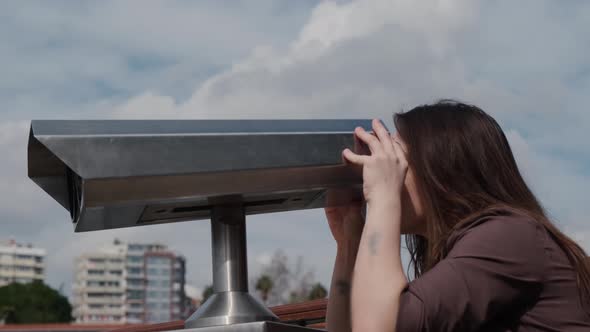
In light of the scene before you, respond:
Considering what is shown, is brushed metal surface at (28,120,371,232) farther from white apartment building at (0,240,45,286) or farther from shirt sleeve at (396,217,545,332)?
white apartment building at (0,240,45,286)

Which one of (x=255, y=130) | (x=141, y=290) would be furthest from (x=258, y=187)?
(x=141, y=290)

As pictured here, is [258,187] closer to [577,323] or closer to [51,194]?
[51,194]

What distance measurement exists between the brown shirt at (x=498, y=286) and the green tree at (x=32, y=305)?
43408mm

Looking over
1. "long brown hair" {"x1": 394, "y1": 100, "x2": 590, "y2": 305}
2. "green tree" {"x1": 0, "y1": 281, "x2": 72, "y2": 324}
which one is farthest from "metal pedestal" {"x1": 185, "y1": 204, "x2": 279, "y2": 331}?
"green tree" {"x1": 0, "y1": 281, "x2": 72, "y2": 324}

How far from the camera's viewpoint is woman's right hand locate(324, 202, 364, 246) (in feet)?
5.18

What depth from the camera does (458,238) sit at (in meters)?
1.20

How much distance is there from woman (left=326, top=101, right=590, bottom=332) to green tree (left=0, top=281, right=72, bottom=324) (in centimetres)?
4328

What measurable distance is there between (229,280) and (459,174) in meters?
0.47

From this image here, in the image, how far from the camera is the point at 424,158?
4.20 ft

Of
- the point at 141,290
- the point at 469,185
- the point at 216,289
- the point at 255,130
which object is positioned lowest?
the point at 216,289

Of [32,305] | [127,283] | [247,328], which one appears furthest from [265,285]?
[127,283]

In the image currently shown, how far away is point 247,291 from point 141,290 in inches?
2821

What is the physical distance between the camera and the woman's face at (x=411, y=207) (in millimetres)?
1304

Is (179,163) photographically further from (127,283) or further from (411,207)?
(127,283)
